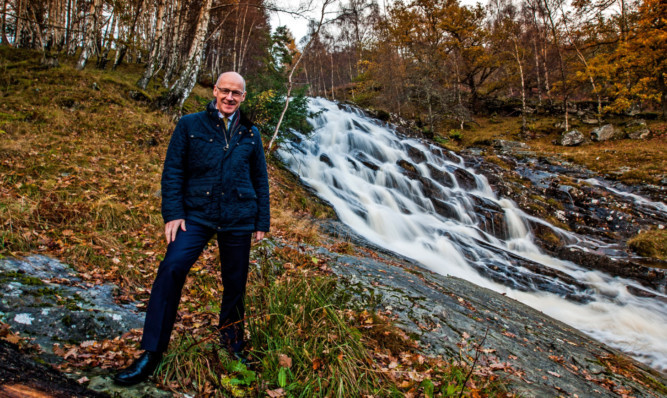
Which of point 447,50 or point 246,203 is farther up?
point 447,50

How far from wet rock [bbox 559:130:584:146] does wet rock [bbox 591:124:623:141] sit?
0.65m

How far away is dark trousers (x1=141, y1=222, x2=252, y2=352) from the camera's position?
217cm

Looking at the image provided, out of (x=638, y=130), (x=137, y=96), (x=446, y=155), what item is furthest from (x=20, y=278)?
(x=638, y=130)

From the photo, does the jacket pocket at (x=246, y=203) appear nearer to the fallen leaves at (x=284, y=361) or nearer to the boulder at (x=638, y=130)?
the fallen leaves at (x=284, y=361)

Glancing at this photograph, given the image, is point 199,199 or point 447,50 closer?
point 199,199

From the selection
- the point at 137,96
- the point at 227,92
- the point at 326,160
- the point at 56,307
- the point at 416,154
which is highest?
the point at 137,96

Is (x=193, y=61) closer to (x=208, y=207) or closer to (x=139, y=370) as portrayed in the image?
(x=208, y=207)

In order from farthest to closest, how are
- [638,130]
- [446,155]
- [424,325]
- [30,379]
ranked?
[638,130] < [446,155] < [424,325] < [30,379]

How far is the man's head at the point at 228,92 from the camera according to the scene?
2.40 metres

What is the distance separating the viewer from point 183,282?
2.28 meters

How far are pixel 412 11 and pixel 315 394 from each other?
29.4 meters

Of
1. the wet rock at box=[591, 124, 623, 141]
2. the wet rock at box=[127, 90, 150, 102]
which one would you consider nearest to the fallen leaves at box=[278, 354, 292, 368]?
the wet rock at box=[127, 90, 150, 102]

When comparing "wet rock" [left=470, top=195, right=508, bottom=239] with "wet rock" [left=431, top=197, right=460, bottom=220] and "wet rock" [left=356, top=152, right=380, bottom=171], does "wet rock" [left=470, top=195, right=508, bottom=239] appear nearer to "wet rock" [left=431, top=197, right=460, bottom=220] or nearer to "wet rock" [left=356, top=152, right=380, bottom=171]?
"wet rock" [left=431, top=197, right=460, bottom=220]

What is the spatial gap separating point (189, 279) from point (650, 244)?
11754mm
